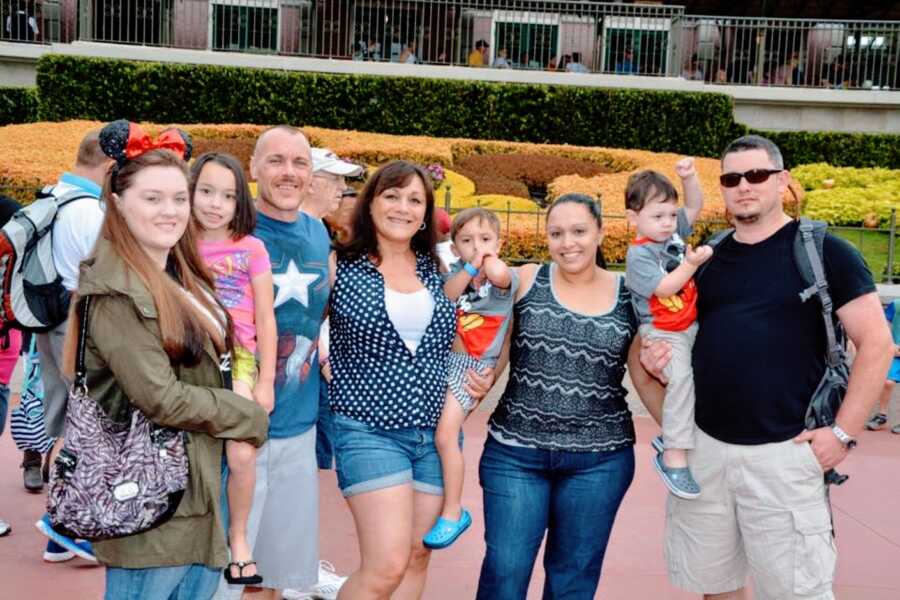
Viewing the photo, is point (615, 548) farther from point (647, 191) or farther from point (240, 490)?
point (240, 490)

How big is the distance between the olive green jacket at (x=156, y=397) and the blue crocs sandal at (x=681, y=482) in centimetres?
173

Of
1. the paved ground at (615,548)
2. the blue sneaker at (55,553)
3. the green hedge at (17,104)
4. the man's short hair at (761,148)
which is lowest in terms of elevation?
the paved ground at (615,548)

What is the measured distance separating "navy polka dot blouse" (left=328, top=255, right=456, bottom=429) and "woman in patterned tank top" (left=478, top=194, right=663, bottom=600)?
12.1 inches

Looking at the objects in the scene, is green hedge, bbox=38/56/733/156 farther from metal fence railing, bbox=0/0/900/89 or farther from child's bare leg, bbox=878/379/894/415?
child's bare leg, bbox=878/379/894/415

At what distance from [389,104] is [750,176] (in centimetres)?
1416

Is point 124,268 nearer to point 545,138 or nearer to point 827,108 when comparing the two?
point 545,138

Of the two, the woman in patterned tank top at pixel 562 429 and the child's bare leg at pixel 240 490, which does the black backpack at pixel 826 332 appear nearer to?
the woman in patterned tank top at pixel 562 429

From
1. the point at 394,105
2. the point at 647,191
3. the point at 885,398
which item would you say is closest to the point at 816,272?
the point at 647,191

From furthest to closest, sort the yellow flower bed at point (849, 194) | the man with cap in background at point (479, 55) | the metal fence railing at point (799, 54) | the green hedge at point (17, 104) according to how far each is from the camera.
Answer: the metal fence railing at point (799, 54), the man with cap in background at point (479, 55), the green hedge at point (17, 104), the yellow flower bed at point (849, 194)

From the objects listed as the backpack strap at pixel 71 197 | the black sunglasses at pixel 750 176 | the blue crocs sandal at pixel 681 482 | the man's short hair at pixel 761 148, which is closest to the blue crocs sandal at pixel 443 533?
the blue crocs sandal at pixel 681 482

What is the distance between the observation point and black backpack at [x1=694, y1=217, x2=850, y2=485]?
13.3 feet

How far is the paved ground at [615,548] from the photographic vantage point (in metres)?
5.42

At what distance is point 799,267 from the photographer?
4102 millimetres

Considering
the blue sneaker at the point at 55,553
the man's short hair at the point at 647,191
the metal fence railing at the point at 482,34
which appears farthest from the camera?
the metal fence railing at the point at 482,34
